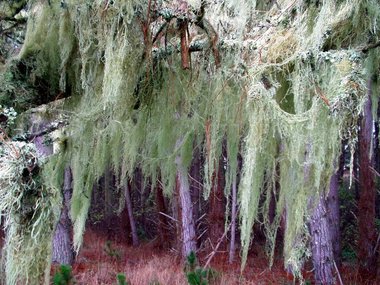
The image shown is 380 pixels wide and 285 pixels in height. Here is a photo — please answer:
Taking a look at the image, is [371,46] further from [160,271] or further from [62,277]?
[160,271]

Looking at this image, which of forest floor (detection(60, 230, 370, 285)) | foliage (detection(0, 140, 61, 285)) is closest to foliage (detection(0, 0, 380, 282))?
foliage (detection(0, 140, 61, 285))

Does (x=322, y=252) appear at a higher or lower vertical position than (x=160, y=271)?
higher

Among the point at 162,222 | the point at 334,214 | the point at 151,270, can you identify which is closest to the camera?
the point at 151,270

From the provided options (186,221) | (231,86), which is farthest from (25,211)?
A: (186,221)

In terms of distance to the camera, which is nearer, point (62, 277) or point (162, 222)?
point (62, 277)

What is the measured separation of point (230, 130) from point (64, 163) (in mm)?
1077

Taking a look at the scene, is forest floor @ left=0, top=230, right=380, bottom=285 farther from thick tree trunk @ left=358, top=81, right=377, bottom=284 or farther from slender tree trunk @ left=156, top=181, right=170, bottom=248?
slender tree trunk @ left=156, top=181, right=170, bottom=248

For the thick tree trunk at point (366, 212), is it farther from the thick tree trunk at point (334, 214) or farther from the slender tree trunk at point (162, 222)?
the slender tree trunk at point (162, 222)

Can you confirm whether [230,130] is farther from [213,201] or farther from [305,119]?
[213,201]

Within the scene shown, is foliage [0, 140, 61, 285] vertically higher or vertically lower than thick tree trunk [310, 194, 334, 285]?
higher

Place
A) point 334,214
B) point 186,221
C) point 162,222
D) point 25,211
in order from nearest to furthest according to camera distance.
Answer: point 25,211 → point 334,214 → point 186,221 → point 162,222

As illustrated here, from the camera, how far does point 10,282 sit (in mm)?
1575

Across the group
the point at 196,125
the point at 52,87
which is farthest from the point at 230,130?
the point at 52,87

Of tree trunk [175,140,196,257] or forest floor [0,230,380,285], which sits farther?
tree trunk [175,140,196,257]
